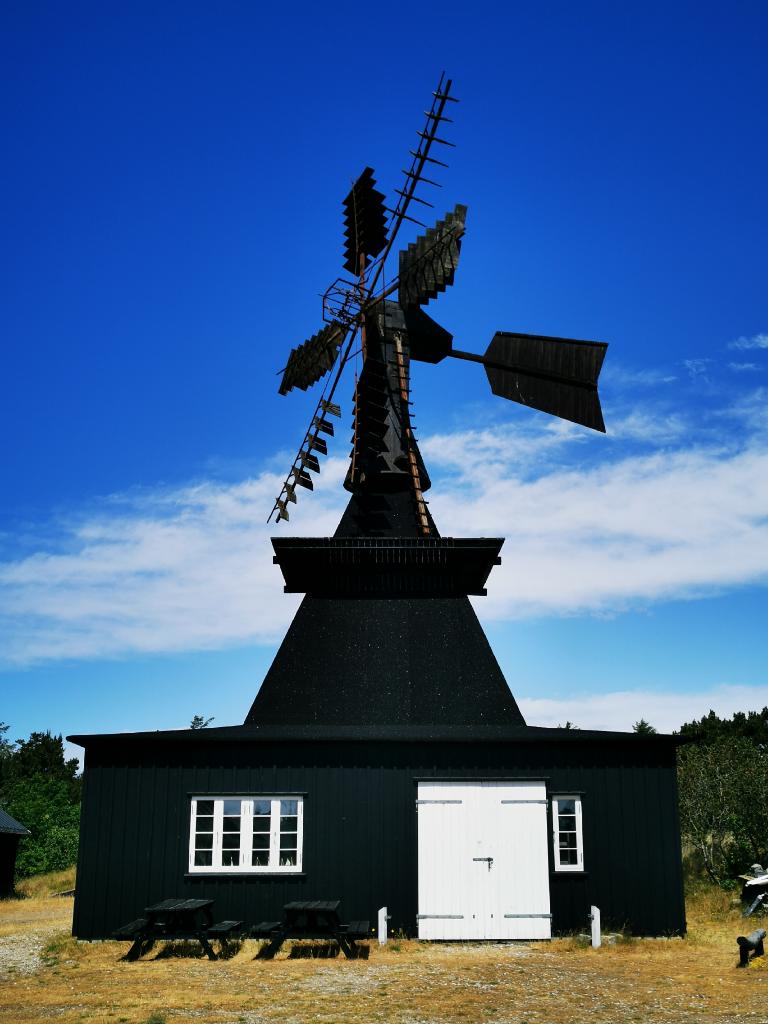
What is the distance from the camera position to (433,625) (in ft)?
64.8

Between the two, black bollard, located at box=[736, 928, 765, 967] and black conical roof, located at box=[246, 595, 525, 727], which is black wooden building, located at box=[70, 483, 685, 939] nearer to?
black conical roof, located at box=[246, 595, 525, 727]

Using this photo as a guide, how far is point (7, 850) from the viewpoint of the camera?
29531mm

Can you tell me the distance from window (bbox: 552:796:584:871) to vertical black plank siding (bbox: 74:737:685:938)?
163 millimetres

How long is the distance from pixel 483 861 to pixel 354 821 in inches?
94.8

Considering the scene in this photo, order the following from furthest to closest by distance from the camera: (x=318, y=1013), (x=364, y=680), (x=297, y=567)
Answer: (x=297, y=567) → (x=364, y=680) → (x=318, y=1013)

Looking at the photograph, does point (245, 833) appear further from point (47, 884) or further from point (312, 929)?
point (47, 884)

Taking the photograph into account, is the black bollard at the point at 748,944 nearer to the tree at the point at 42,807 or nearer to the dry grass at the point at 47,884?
the dry grass at the point at 47,884

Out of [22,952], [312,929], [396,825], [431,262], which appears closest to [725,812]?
[396,825]

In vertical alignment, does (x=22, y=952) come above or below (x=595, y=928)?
below

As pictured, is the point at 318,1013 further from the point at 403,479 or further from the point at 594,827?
the point at 403,479

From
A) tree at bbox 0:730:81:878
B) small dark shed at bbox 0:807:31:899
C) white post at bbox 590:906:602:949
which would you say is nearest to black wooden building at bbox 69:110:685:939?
white post at bbox 590:906:602:949

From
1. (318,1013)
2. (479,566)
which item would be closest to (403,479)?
(479,566)

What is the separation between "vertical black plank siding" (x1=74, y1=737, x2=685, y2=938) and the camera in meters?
16.8

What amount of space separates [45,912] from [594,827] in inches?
586
